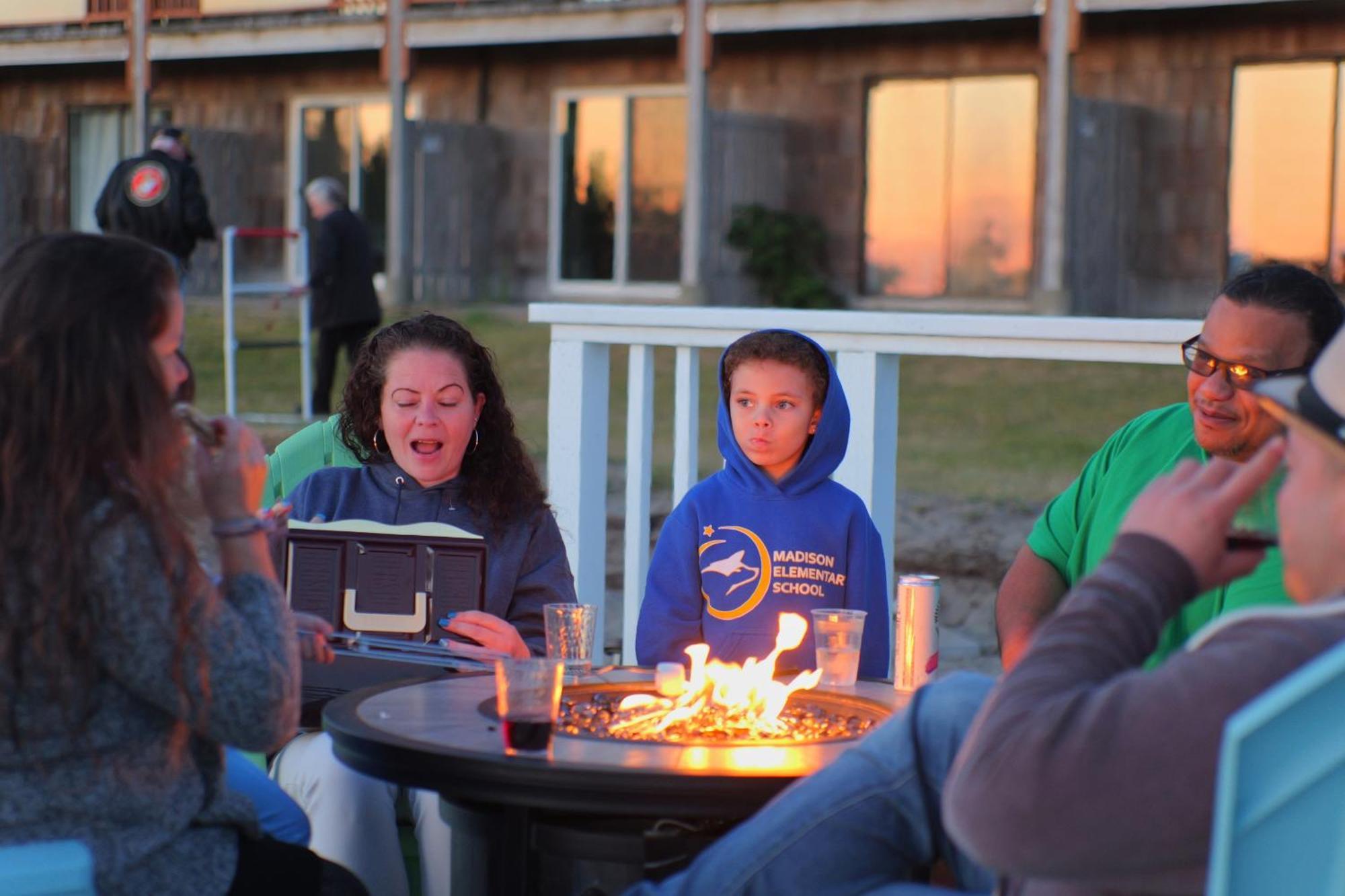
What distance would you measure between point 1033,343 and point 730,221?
503 inches

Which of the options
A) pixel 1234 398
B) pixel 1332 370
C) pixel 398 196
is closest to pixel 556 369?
pixel 1234 398

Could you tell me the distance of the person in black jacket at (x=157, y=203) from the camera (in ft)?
39.0

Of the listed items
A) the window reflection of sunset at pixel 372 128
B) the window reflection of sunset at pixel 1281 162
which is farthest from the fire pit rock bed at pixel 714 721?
the window reflection of sunset at pixel 372 128

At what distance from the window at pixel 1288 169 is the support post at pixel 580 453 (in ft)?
35.6

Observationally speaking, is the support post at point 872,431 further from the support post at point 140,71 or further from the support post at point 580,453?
the support post at point 140,71

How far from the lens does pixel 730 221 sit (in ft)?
54.9

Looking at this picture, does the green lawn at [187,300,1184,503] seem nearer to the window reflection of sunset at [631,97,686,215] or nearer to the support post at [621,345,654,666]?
the window reflection of sunset at [631,97,686,215]

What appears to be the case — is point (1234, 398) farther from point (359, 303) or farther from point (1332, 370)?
point (359, 303)

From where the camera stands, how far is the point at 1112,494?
3332 mm

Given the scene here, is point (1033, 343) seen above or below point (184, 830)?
above

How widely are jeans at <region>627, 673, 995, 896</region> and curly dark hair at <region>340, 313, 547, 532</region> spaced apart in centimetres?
145

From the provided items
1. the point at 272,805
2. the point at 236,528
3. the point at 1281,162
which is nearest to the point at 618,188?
the point at 1281,162

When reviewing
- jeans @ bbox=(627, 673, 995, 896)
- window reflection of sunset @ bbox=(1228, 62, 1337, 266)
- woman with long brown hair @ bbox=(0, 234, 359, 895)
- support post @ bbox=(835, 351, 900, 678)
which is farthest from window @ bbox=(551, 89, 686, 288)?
woman with long brown hair @ bbox=(0, 234, 359, 895)

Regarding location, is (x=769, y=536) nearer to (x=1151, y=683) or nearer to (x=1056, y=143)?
(x=1151, y=683)
